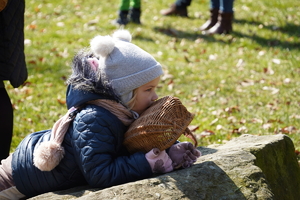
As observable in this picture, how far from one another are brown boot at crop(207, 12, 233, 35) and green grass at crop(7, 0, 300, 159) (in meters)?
0.15

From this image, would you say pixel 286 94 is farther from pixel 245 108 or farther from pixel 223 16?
pixel 223 16

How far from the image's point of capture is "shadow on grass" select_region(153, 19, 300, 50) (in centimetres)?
724

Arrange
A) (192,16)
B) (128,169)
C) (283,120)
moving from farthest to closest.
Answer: (192,16) → (283,120) → (128,169)

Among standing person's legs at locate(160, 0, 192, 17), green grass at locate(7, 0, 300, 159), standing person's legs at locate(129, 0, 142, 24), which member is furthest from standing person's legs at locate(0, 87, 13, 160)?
standing person's legs at locate(160, 0, 192, 17)

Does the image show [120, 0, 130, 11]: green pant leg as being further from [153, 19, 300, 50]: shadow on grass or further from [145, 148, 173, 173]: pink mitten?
[145, 148, 173, 173]: pink mitten

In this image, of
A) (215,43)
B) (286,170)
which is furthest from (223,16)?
(286,170)

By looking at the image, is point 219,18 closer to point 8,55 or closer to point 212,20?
point 212,20

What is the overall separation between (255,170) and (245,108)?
8.66 feet

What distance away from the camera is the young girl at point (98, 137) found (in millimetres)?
2305

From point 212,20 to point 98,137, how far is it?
6265 millimetres

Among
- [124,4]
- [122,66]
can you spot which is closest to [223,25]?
[124,4]

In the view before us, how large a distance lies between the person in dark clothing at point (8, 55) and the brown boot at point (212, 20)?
5.38 m

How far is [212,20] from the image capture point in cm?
812

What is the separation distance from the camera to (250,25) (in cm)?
821
